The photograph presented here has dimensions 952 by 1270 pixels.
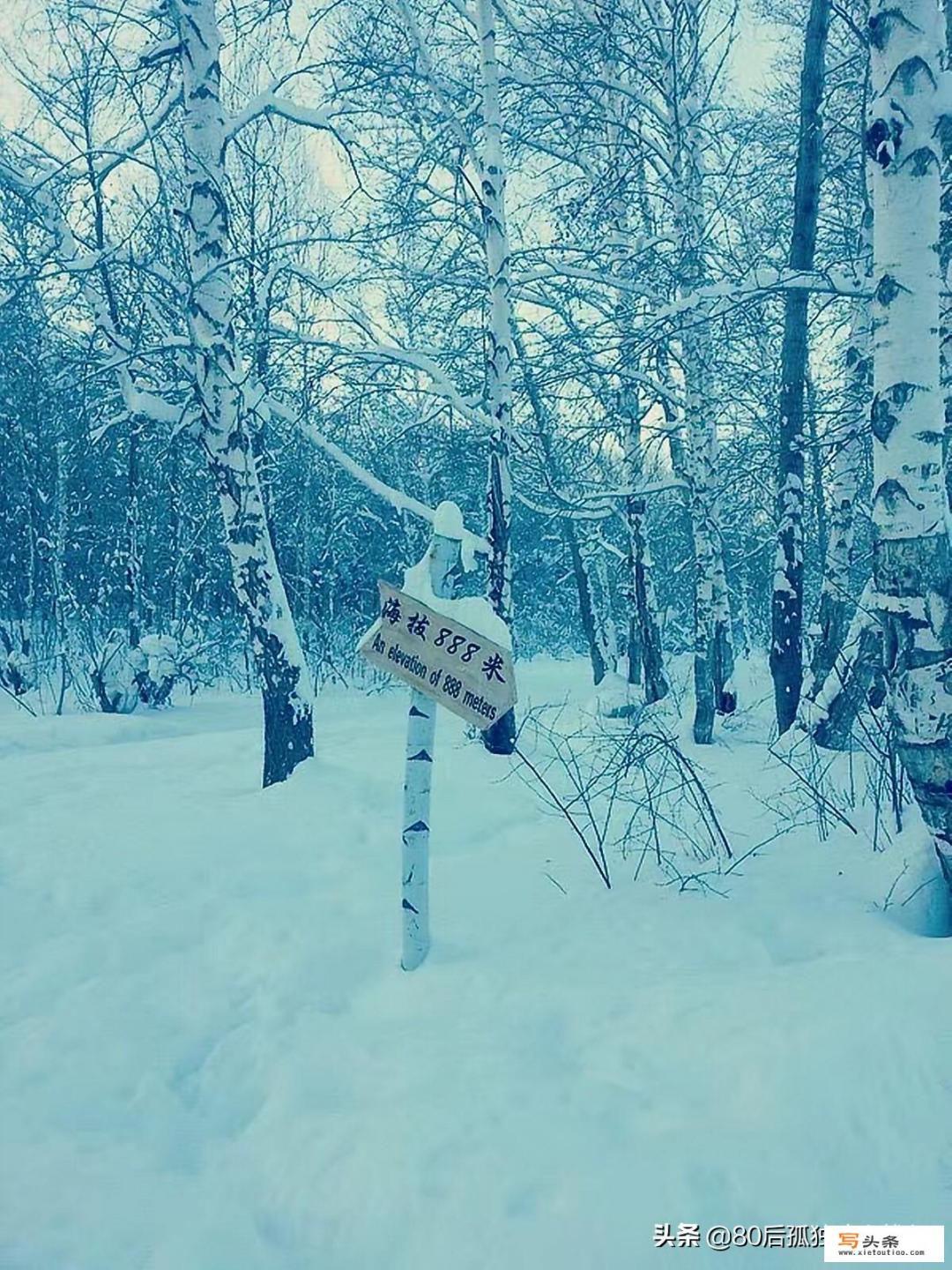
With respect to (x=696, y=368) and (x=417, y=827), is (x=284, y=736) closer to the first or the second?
(x=417, y=827)

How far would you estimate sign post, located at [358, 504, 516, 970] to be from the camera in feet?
8.86

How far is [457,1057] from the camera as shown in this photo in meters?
2.45

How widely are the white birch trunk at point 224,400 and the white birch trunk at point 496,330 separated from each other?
6.53 ft

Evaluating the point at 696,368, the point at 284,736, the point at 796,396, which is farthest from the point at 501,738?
the point at 696,368

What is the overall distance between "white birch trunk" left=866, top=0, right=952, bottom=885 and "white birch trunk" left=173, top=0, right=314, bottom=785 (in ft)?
12.9

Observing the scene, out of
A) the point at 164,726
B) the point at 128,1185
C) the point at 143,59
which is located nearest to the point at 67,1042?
the point at 128,1185

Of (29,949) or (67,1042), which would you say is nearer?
(67,1042)

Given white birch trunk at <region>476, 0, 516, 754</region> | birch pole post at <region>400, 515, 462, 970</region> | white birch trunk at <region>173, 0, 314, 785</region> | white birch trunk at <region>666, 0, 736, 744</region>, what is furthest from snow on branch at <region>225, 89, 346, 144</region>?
birch pole post at <region>400, 515, 462, 970</region>

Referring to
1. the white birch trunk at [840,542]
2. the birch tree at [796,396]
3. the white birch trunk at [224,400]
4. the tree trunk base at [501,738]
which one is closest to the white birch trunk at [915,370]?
the birch tree at [796,396]

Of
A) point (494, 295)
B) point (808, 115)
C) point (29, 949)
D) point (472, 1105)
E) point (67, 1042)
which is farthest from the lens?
point (494, 295)

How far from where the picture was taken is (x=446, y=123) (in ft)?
24.4

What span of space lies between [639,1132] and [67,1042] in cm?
192

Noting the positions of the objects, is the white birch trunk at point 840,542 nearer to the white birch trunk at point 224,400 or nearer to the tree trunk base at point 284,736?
the tree trunk base at point 284,736

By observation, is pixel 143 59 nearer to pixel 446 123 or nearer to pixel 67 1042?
pixel 446 123
